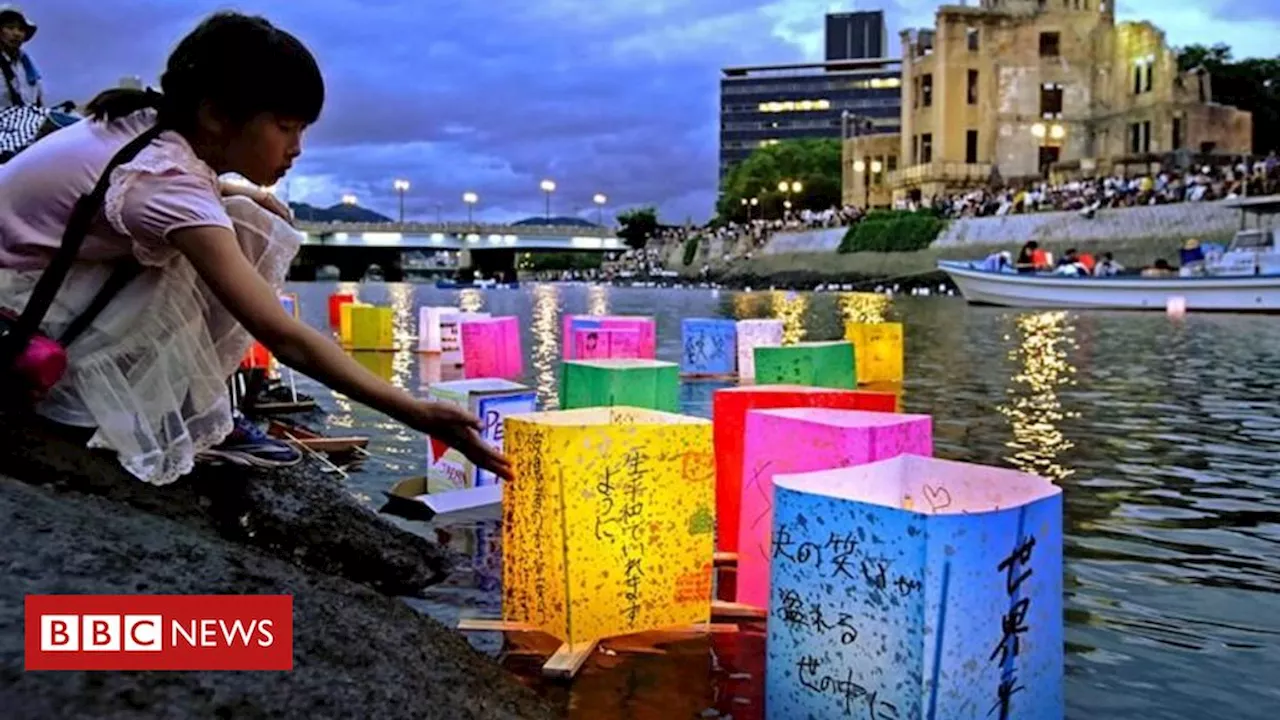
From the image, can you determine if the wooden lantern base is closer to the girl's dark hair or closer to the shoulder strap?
the shoulder strap

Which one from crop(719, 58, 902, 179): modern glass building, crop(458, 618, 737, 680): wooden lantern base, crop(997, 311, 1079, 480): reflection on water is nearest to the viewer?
crop(458, 618, 737, 680): wooden lantern base

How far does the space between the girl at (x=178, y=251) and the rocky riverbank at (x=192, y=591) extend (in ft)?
0.56

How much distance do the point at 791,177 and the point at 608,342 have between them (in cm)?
9743

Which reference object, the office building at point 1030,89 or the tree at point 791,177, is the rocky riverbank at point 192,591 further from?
the tree at point 791,177

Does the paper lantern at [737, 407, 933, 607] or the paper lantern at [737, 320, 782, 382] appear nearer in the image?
the paper lantern at [737, 407, 933, 607]

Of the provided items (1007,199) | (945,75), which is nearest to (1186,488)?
(1007,199)

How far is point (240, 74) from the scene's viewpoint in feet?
10.2

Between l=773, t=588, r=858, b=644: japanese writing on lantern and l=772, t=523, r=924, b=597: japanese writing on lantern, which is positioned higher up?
l=772, t=523, r=924, b=597: japanese writing on lantern

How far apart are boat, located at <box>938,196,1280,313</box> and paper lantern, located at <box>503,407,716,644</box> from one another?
29.1m

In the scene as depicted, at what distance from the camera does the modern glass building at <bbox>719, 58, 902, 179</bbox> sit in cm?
16050

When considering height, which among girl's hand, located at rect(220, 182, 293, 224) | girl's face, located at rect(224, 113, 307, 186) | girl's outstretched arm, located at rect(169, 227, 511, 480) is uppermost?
girl's face, located at rect(224, 113, 307, 186)

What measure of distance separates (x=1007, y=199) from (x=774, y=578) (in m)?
58.2

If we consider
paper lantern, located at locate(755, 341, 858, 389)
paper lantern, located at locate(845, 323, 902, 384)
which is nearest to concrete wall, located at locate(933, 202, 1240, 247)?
paper lantern, located at locate(845, 323, 902, 384)

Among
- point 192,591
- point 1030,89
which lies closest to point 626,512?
point 192,591
